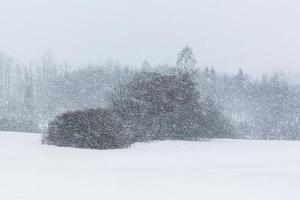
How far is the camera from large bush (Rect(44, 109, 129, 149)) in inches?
770

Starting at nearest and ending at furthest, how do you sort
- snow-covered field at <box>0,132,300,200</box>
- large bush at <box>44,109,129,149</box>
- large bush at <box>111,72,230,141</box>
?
1. snow-covered field at <box>0,132,300,200</box>
2. large bush at <box>44,109,129,149</box>
3. large bush at <box>111,72,230,141</box>

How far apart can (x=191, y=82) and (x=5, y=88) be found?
223 ft

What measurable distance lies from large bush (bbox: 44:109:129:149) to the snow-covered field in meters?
1.69

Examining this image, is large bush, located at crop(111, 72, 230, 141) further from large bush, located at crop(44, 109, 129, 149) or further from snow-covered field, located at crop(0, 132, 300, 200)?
snow-covered field, located at crop(0, 132, 300, 200)

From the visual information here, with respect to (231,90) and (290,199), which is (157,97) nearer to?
(290,199)

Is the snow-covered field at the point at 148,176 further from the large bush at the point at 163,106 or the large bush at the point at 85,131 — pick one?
the large bush at the point at 163,106

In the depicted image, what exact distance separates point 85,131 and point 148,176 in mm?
8772

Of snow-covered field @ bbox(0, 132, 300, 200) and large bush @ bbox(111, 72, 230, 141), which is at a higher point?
large bush @ bbox(111, 72, 230, 141)

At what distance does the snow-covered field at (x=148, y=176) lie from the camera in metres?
9.22

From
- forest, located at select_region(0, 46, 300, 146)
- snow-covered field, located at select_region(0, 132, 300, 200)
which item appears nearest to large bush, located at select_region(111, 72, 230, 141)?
forest, located at select_region(0, 46, 300, 146)

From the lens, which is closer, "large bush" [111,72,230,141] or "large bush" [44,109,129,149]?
"large bush" [44,109,129,149]

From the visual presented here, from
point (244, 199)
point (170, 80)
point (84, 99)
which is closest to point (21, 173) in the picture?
point (244, 199)

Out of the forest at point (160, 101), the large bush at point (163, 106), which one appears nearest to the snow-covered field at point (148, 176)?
the forest at point (160, 101)

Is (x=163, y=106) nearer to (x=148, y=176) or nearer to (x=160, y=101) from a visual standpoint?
(x=160, y=101)
